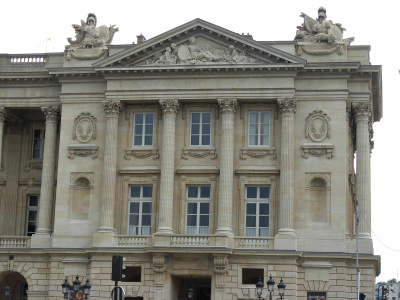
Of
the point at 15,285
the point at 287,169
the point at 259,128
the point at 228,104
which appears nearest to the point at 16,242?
the point at 15,285

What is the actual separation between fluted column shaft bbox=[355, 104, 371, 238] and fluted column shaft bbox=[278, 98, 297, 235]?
12.4 ft

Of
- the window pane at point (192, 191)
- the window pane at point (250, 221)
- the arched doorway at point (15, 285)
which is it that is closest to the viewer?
the window pane at point (250, 221)

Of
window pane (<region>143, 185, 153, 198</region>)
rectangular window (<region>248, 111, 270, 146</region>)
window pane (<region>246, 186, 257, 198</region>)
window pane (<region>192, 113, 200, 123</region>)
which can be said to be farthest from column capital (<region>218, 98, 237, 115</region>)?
window pane (<region>143, 185, 153, 198</region>)

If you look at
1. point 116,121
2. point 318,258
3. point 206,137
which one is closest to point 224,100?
point 206,137

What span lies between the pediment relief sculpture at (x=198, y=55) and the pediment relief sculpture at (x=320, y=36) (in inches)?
A: 116

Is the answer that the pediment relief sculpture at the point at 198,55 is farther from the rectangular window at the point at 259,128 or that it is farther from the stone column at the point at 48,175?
the stone column at the point at 48,175

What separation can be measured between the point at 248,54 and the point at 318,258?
11.7m

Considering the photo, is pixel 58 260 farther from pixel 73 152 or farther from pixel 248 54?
pixel 248 54

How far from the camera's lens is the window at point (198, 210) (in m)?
51.1

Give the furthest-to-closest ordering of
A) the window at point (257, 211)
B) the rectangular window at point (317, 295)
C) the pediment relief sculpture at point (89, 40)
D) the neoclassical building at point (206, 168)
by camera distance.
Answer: the pediment relief sculpture at point (89, 40), the window at point (257, 211), the neoclassical building at point (206, 168), the rectangular window at point (317, 295)

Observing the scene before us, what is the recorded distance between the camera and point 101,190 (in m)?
51.5

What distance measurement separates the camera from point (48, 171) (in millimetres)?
53188

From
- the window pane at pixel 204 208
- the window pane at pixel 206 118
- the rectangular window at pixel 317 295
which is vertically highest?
the window pane at pixel 206 118

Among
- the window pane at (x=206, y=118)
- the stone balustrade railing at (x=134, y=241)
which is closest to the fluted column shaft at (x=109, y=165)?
the stone balustrade railing at (x=134, y=241)
